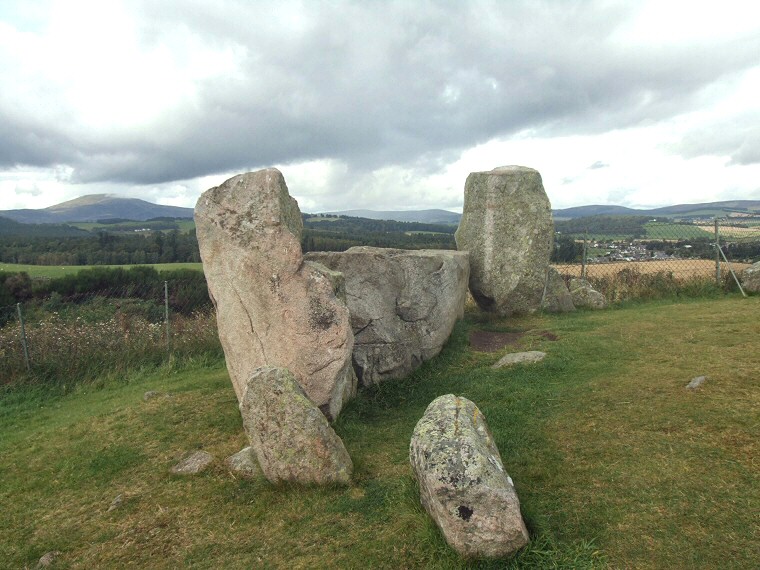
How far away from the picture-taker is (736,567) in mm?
4277

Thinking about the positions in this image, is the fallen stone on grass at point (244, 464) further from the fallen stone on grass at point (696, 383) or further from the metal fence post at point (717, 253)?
the metal fence post at point (717, 253)

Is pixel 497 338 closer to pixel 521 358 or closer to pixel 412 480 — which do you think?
pixel 521 358

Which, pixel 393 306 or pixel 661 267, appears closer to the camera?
pixel 393 306

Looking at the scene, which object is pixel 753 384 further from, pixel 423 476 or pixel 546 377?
pixel 423 476

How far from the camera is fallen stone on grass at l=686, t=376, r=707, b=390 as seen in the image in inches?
302

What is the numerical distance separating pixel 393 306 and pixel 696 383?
5368 millimetres

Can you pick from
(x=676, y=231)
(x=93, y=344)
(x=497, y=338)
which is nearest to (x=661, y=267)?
(x=676, y=231)

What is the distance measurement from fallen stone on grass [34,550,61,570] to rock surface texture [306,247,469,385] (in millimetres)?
5369

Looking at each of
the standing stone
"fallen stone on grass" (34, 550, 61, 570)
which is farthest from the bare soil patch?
"fallen stone on grass" (34, 550, 61, 570)

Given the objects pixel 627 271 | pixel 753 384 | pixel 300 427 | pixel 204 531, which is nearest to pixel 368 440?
pixel 300 427

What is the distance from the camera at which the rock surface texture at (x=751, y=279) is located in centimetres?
1546

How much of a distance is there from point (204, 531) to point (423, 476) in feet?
8.73

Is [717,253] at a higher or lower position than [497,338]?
higher

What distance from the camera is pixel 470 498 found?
4.61 meters
